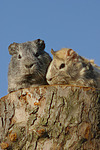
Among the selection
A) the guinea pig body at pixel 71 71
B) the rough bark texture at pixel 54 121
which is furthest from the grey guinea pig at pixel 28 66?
the rough bark texture at pixel 54 121

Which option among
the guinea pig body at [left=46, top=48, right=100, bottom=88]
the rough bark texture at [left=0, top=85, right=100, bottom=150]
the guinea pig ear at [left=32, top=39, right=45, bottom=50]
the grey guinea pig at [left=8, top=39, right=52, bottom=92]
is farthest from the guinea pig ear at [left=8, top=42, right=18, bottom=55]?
the rough bark texture at [left=0, top=85, right=100, bottom=150]

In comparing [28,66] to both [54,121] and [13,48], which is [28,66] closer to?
[13,48]

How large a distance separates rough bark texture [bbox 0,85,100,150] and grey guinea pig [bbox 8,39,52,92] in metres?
0.85

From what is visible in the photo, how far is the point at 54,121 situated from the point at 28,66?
65.4 inches

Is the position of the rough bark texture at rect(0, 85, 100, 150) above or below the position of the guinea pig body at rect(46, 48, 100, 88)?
below

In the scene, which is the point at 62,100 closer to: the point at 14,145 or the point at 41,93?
the point at 41,93

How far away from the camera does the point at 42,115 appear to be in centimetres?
589

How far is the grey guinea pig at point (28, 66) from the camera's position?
6969 millimetres

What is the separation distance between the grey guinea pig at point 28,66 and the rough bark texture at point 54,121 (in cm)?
85

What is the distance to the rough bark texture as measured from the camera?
5688mm

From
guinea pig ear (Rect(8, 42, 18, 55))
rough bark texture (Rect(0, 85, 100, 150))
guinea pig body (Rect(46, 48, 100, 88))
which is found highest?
guinea pig ear (Rect(8, 42, 18, 55))

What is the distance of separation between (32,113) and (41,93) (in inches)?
16.5

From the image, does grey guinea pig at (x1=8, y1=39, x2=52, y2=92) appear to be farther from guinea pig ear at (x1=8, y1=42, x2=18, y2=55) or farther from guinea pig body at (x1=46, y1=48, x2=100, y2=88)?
guinea pig body at (x1=46, y1=48, x2=100, y2=88)

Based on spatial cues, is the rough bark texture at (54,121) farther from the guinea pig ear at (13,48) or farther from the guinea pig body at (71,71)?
the guinea pig ear at (13,48)
